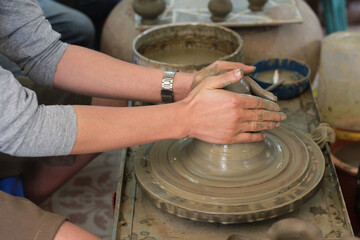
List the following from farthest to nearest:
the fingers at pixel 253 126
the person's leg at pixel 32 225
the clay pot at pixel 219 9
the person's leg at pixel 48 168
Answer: the clay pot at pixel 219 9 < the person's leg at pixel 48 168 < the fingers at pixel 253 126 < the person's leg at pixel 32 225

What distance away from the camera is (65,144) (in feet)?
4.44

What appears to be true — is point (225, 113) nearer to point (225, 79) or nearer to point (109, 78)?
point (225, 79)

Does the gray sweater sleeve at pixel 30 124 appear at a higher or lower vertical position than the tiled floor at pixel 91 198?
higher

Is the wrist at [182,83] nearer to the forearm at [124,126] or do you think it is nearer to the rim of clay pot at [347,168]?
the forearm at [124,126]

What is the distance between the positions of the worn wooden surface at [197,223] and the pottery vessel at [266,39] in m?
1.17

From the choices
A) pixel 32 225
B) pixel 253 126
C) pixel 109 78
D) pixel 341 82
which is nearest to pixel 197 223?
pixel 253 126

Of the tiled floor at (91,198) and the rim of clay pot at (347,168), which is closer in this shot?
the rim of clay pot at (347,168)

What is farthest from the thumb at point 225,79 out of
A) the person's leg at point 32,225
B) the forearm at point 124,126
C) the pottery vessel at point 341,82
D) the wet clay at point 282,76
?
the pottery vessel at point 341,82

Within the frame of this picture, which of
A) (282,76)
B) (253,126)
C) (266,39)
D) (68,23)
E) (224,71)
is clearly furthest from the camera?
(68,23)

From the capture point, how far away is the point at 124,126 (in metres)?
1.39

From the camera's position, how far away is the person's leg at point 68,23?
2.79 metres

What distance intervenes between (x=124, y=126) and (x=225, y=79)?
0.32m

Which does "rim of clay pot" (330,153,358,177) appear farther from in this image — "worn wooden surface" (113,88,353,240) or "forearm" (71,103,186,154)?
"forearm" (71,103,186,154)

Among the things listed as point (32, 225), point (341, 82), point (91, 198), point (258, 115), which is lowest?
point (91, 198)
